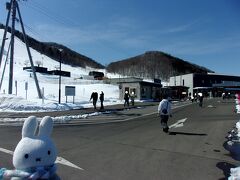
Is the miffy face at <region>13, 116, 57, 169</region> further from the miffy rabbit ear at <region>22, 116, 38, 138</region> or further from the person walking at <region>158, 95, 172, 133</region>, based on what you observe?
the person walking at <region>158, 95, 172, 133</region>

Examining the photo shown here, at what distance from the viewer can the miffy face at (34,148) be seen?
4430 mm

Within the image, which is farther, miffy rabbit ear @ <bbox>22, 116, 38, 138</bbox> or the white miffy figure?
miffy rabbit ear @ <bbox>22, 116, 38, 138</bbox>

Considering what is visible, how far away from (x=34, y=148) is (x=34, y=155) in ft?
0.28

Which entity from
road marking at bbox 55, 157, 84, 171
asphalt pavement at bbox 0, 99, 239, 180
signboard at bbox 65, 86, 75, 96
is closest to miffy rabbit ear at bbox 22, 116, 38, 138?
asphalt pavement at bbox 0, 99, 239, 180

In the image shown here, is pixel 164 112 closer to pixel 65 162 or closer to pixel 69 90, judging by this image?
pixel 65 162

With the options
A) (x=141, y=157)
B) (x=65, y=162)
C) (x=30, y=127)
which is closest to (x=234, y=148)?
(x=141, y=157)

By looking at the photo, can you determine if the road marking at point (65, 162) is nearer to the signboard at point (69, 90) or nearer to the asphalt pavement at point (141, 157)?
the asphalt pavement at point (141, 157)

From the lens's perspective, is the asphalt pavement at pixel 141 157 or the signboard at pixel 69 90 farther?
the signboard at pixel 69 90

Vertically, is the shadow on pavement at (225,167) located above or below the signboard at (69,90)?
below

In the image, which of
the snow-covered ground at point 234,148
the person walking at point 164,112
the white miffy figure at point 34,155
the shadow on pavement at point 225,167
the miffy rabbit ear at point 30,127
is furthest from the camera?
the person walking at point 164,112

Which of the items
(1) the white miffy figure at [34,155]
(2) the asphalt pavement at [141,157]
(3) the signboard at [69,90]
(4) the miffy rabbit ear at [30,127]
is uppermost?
(3) the signboard at [69,90]

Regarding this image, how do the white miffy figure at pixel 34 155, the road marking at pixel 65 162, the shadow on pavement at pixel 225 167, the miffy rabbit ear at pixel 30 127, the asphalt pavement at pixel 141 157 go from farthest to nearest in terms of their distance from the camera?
the road marking at pixel 65 162
the shadow on pavement at pixel 225 167
the asphalt pavement at pixel 141 157
the miffy rabbit ear at pixel 30 127
the white miffy figure at pixel 34 155

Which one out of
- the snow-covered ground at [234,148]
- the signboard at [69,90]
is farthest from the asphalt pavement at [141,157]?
the signboard at [69,90]

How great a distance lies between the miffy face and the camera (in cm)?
443
